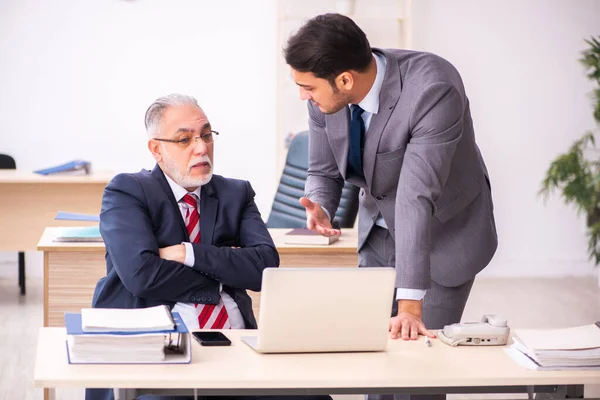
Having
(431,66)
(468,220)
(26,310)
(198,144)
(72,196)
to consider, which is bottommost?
(26,310)

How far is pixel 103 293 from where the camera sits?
8.29 ft

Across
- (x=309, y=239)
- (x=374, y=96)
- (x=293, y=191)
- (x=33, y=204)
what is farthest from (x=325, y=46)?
(x=33, y=204)

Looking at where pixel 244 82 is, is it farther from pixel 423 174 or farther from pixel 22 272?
pixel 423 174

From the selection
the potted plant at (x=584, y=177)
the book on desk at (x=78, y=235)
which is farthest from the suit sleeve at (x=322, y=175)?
the potted plant at (x=584, y=177)

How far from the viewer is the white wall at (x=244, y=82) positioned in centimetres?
652

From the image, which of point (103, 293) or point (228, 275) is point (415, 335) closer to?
point (228, 275)

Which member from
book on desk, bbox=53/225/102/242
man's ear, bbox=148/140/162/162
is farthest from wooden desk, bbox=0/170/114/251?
man's ear, bbox=148/140/162/162

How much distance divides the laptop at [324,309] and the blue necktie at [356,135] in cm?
63

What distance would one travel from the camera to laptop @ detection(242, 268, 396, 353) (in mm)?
1883

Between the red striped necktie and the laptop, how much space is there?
510mm

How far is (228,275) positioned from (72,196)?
10.5 feet

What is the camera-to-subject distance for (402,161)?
241 cm

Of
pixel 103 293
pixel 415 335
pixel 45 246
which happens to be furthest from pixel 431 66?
pixel 45 246

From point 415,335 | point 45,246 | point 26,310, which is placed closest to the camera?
point 415,335
